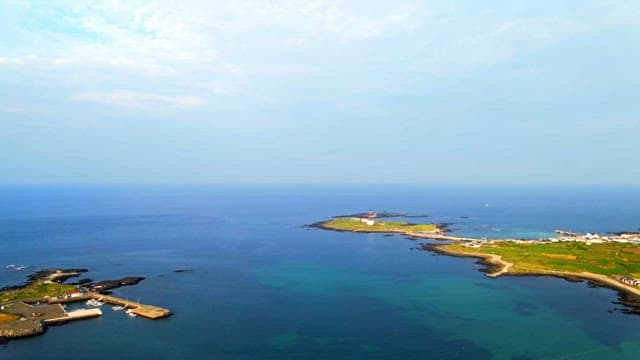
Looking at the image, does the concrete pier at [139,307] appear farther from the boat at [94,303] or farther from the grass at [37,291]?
the grass at [37,291]

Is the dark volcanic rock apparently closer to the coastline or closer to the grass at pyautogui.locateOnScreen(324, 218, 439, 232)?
the coastline

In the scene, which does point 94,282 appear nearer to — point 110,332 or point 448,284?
point 110,332

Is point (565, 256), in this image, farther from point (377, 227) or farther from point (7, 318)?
point (7, 318)

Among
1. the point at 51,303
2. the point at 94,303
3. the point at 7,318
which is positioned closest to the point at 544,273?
the point at 94,303

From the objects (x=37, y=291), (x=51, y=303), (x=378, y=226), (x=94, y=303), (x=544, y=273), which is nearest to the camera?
(x=51, y=303)

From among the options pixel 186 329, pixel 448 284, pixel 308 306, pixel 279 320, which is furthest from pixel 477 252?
pixel 186 329
